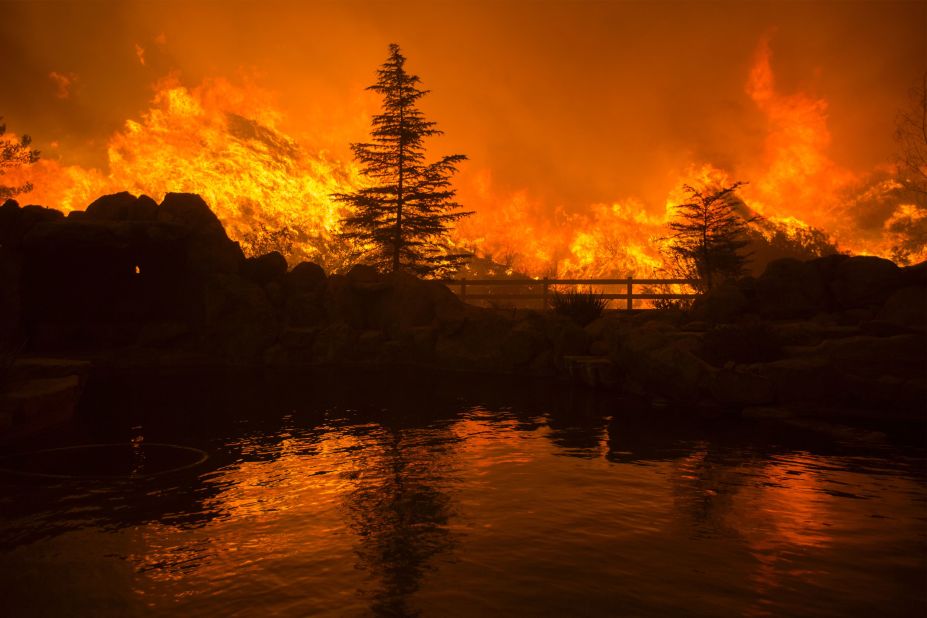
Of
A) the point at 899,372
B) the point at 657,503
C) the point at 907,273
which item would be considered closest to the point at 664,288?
the point at 907,273

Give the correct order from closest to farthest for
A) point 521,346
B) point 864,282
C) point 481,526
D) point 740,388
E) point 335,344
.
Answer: point 481,526, point 740,388, point 864,282, point 521,346, point 335,344

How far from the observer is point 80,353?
65.5 feet

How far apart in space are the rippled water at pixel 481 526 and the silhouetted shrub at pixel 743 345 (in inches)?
119

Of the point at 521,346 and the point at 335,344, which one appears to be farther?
the point at 335,344

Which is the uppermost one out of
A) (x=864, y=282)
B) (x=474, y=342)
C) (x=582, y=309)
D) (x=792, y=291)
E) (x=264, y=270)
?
(x=264, y=270)

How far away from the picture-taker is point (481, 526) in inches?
209

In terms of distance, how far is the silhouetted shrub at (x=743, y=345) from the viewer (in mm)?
12297

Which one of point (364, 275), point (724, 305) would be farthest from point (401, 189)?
point (724, 305)

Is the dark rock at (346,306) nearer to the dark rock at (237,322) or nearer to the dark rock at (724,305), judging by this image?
the dark rock at (237,322)

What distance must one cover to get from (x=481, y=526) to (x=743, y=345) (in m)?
9.12

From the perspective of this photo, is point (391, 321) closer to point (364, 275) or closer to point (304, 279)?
point (364, 275)

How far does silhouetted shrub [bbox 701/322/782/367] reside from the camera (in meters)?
12.3

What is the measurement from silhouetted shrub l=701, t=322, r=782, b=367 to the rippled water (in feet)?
9.88

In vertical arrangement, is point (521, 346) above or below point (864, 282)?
below
